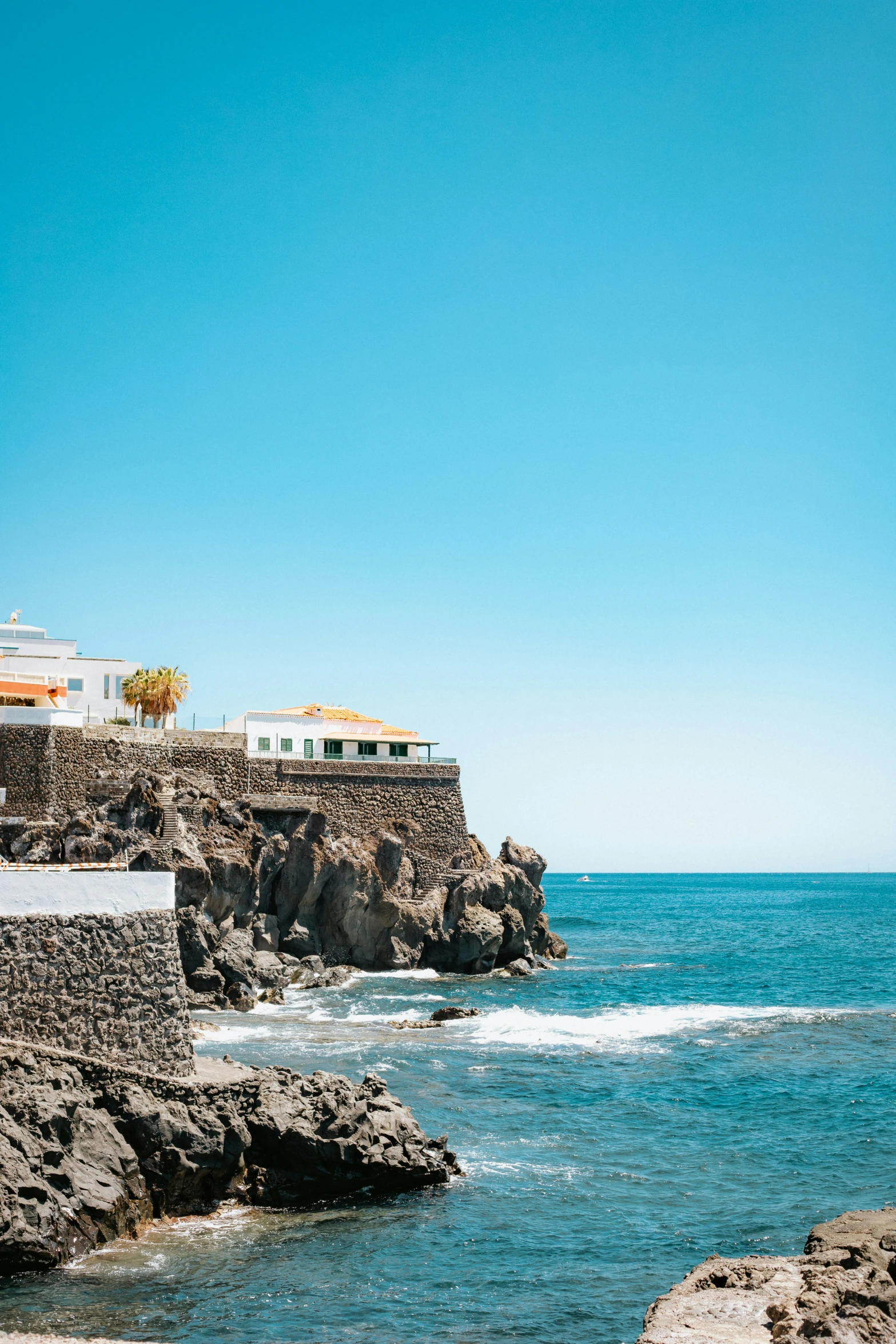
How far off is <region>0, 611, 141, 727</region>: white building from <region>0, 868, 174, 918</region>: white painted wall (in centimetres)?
2523

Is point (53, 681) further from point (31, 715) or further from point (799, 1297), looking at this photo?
point (799, 1297)

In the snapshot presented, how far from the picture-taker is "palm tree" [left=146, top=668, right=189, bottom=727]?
54.2 metres

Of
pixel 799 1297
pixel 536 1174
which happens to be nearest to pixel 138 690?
pixel 536 1174

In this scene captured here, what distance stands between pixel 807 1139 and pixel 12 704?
3556cm

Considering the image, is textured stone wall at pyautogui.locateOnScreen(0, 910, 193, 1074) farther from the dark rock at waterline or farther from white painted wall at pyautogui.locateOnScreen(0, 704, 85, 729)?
white painted wall at pyautogui.locateOnScreen(0, 704, 85, 729)

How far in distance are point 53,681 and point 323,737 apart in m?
14.2

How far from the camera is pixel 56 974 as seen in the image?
22094 millimetres

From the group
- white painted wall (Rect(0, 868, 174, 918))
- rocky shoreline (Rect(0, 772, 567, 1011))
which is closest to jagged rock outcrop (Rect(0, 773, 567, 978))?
rocky shoreline (Rect(0, 772, 567, 1011))

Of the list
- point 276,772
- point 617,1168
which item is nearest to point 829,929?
point 276,772

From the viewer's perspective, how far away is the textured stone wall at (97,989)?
2175 centimetres

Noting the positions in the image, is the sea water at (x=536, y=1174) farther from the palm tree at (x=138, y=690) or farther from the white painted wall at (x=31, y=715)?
the palm tree at (x=138, y=690)

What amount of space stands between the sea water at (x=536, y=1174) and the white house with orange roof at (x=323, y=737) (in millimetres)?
12006

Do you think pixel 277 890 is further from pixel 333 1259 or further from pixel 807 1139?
pixel 333 1259

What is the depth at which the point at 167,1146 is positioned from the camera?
826 inches
